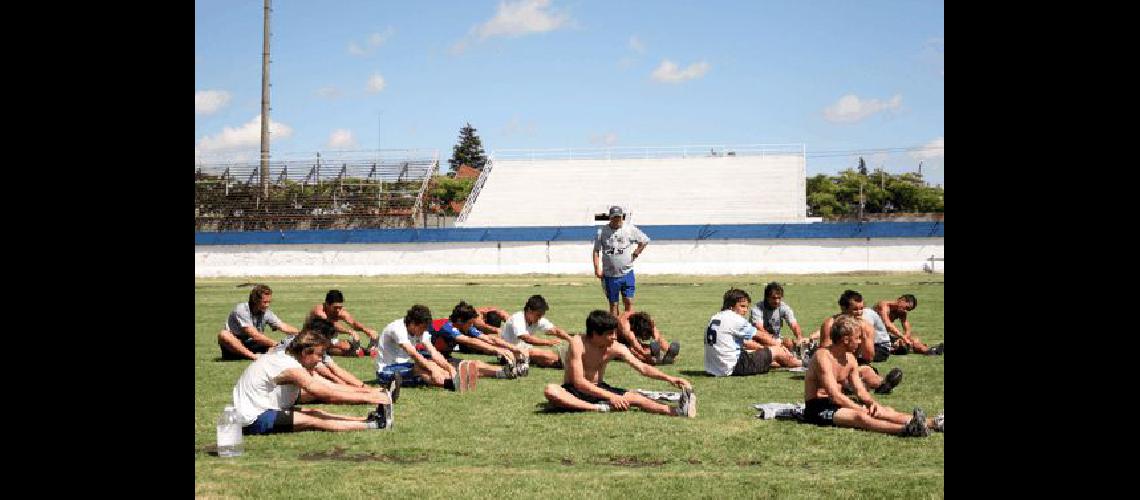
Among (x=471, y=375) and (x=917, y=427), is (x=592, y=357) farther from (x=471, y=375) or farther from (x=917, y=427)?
(x=917, y=427)

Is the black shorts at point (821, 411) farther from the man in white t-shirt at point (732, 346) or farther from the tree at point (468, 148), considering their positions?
the tree at point (468, 148)

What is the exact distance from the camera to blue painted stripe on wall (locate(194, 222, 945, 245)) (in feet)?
159

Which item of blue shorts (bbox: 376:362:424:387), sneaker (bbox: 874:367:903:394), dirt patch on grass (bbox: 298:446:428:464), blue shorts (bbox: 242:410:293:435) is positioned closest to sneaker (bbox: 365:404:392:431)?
blue shorts (bbox: 242:410:293:435)

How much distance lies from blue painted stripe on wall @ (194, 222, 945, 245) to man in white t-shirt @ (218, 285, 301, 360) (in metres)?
35.1

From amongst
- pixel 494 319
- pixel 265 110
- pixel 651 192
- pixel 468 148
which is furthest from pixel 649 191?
pixel 468 148

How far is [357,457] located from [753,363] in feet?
20.0

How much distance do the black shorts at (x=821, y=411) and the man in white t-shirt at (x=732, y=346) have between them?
11.0 ft

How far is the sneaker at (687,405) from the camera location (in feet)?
31.7

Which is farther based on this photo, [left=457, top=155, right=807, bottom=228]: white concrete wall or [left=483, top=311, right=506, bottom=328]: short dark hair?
[left=457, top=155, right=807, bottom=228]: white concrete wall

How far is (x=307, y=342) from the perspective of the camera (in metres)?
8.87

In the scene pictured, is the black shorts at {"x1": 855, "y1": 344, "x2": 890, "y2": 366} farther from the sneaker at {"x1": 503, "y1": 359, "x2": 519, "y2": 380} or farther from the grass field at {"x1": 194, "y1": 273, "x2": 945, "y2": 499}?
the sneaker at {"x1": 503, "y1": 359, "x2": 519, "y2": 380}
